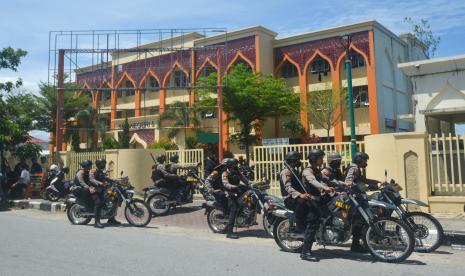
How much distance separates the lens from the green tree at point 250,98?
97.2 feet

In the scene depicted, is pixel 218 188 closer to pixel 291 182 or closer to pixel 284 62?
pixel 291 182

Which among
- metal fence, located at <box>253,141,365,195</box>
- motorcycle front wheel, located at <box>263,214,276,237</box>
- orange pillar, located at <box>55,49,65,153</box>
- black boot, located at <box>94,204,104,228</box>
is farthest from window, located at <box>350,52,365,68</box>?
black boot, located at <box>94,204,104,228</box>

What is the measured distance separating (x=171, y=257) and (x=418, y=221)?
4.12 metres

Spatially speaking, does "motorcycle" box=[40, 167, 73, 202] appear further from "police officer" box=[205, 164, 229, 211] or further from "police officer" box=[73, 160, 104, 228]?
"police officer" box=[205, 164, 229, 211]

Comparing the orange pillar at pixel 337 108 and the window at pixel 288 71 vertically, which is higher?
the window at pixel 288 71

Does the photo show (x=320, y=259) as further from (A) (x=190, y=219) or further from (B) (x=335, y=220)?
(A) (x=190, y=219)

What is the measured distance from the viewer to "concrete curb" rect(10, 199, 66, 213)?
14.2 metres

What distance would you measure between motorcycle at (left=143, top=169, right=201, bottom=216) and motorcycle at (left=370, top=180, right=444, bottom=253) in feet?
18.3

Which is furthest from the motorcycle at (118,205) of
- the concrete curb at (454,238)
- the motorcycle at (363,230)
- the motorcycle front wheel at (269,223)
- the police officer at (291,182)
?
the concrete curb at (454,238)

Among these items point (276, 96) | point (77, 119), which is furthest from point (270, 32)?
point (77, 119)

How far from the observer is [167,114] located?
34.8 meters

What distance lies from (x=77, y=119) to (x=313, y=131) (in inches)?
854

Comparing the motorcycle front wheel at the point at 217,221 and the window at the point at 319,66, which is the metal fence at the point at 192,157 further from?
the window at the point at 319,66

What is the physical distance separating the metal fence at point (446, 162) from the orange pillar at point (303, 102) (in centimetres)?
2106
